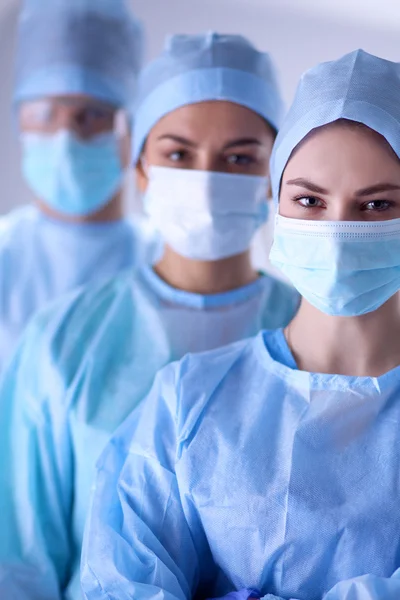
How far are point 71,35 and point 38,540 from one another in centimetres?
162

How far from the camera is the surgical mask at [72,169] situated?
2418 millimetres

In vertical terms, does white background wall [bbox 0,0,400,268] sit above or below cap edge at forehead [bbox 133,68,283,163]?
above

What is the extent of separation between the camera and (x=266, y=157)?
1911 millimetres

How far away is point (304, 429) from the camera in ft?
4.65

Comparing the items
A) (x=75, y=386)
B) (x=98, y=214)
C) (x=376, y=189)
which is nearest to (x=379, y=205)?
(x=376, y=189)

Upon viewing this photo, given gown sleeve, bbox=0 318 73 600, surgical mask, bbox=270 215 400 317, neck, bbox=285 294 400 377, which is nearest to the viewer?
surgical mask, bbox=270 215 400 317

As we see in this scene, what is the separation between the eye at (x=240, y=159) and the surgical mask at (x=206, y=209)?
0.04 m

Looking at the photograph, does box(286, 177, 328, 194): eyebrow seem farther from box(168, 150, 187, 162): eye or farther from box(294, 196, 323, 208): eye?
box(168, 150, 187, 162): eye

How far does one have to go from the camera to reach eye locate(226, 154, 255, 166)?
186 centimetres

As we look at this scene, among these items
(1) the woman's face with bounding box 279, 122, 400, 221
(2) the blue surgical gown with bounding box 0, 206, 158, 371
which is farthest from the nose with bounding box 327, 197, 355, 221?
(2) the blue surgical gown with bounding box 0, 206, 158, 371

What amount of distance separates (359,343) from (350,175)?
12.8 inches

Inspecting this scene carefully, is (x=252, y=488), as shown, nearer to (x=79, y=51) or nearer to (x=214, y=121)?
(x=214, y=121)

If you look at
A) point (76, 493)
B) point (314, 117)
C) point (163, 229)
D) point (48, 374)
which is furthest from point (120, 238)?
point (314, 117)

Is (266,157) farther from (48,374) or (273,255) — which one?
(48,374)
